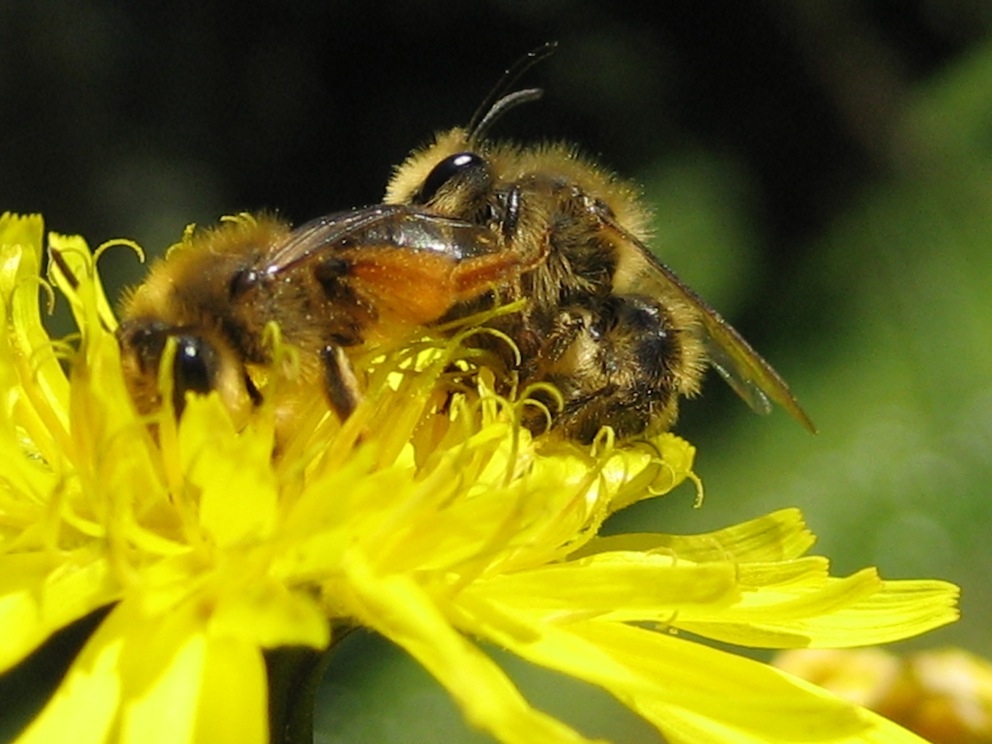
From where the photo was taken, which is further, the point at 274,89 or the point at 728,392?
the point at 274,89

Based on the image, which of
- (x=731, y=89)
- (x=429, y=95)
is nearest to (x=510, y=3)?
(x=429, y=95)

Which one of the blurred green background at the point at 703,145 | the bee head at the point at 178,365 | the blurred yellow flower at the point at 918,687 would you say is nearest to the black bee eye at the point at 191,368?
the bee head at the point at 178,365

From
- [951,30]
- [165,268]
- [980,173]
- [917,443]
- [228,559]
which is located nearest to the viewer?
[228,559]

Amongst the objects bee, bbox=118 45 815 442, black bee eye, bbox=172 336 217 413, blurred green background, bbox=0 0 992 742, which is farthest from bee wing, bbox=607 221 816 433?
blurred green background, bbox=0 0 992 742

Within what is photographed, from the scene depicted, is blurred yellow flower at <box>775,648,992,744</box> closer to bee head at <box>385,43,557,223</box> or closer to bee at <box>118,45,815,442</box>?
bee at <box>118,45,815,442</box>

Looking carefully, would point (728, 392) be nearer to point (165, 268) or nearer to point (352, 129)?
point (352, 129)
